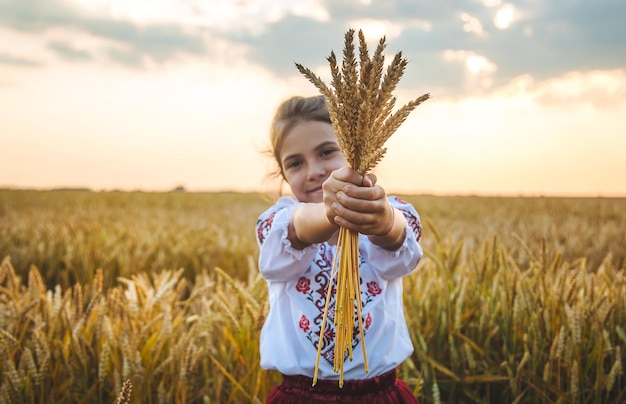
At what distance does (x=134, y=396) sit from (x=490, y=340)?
151 cm

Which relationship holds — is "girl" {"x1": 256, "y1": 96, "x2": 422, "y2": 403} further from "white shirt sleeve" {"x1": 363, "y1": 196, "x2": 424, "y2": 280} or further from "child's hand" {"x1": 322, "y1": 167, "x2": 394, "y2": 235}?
"child's hand" {"x1": 322, "y1": 167, "x2": 394, "y2": 235}

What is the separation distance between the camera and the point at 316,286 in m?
1.57

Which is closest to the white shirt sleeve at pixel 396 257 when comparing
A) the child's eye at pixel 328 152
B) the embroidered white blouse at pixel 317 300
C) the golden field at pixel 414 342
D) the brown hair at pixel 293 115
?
the embroidered white blouse at pixel 317 300

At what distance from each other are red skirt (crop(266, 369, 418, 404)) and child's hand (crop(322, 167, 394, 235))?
0.65m

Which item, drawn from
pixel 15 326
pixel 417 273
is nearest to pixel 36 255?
pixel 15 326

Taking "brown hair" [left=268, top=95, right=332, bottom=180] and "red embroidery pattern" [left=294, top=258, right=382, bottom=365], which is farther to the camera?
"brown hair" [left=268, top=95, right=332, bottom=180]

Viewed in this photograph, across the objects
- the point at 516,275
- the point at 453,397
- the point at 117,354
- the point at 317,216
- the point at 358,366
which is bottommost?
the point at 453,397

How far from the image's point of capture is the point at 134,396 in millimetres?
1857

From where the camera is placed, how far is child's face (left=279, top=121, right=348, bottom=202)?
1.58m

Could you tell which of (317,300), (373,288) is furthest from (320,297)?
(373,288)

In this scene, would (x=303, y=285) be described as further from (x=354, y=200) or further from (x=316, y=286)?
(x=354, y=200)

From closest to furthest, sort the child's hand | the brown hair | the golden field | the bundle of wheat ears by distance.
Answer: the bundle of wheat ears, the child's hand, the brown hair, the golden field

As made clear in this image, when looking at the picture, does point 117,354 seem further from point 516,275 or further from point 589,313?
point 589,313

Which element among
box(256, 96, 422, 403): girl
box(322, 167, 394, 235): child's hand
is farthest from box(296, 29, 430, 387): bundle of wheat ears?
box(256, 96, 422, 403): girl
